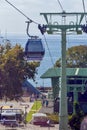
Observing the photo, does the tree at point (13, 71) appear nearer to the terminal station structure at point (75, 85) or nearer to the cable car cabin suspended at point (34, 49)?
the terminal station structure at point (75, 85)

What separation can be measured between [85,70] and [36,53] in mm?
21352

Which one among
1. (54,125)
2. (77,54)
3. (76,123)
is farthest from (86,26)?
(77,54)

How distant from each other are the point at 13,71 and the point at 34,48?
21681 mm

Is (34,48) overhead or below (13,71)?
overhead

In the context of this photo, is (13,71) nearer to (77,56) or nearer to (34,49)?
(77,56)

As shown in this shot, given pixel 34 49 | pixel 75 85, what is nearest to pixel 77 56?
pixel 75 85

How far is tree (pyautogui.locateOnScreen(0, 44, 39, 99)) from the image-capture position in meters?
40.0

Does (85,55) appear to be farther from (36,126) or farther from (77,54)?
(36,126)

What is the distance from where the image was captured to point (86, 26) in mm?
21062

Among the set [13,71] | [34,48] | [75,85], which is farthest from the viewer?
[13,71]

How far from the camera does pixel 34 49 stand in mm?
18922

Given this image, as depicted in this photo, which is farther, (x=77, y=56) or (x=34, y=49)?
(x=77, y=56)

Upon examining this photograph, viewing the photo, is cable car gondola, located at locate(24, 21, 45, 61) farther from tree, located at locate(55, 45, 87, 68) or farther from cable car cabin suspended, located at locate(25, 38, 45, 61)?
tree, located at locate(55, 45, 87, 68)

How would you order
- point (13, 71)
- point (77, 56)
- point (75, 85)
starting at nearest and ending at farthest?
point (75, 85) → point (13, 71) → point (77, 56)
